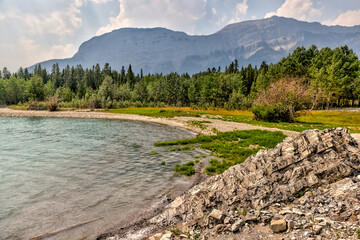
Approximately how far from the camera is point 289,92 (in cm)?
4266

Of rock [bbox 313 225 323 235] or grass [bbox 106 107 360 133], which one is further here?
grass [bbox 106 107 360 133]

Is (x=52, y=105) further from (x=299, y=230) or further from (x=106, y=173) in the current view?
(x=299, y=230)

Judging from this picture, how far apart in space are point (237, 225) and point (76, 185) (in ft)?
36.1

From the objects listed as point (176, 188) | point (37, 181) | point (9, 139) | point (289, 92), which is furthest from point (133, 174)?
point (289, 92)

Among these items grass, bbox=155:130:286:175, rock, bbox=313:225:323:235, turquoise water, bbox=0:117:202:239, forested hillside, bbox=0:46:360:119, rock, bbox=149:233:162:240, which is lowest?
turquoise water, bbox=0:117:202:239

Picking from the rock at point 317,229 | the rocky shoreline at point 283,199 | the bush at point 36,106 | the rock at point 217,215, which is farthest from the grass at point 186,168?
the bush at point 36,106

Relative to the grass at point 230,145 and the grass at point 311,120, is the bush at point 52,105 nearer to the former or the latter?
the grass at point 311,120

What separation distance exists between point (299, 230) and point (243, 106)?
255ft

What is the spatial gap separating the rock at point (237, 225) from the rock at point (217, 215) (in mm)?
541

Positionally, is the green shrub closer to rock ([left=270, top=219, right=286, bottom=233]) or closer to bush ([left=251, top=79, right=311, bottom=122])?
bush ([left=251, top=79, right=311, bottom=122])

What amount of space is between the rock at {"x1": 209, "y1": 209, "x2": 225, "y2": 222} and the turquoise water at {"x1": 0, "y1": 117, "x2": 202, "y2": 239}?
4.23 meters

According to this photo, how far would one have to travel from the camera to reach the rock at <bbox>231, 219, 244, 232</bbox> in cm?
719

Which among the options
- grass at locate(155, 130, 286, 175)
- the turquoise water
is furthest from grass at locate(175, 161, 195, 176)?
the turquoise water

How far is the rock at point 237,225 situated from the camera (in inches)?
283
